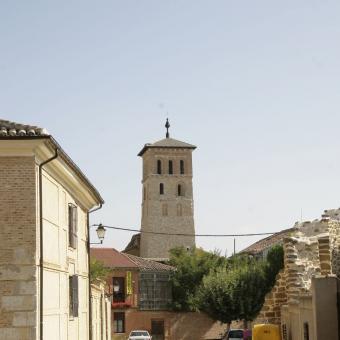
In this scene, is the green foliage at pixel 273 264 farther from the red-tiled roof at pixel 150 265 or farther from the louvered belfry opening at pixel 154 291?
the red-tiled roof at pixel 150 265

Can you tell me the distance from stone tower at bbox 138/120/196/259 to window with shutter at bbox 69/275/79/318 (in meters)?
69.5

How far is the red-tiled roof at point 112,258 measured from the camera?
61.1 m

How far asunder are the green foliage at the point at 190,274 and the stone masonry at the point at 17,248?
44808 millimetres

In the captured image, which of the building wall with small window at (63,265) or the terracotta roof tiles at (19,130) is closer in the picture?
the terracotta roof tiles at (19,130)

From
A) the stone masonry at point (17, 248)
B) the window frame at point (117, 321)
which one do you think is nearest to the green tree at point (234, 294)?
the window frame at point (117, 321)

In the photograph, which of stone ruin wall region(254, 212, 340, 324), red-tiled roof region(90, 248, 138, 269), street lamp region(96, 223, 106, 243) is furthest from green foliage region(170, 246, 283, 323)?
stone ruin wall region(254, 212, 340, 324)

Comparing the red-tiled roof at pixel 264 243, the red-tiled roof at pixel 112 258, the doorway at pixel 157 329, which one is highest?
the red-tiled roof at pixel 264 243

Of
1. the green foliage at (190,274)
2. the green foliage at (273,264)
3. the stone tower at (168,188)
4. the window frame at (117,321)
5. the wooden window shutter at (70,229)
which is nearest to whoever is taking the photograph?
the wooden window shutter at (70,229)

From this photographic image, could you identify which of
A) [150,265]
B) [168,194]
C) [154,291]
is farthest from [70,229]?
[168,194]

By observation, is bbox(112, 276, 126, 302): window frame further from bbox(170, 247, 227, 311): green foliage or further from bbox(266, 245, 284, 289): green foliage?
bbox(266, 245, 284, 289): green foliage

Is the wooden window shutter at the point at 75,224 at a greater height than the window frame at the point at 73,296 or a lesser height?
greater

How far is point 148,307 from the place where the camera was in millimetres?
61156

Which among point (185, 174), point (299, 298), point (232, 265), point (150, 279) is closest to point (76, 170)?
point (299, 298)

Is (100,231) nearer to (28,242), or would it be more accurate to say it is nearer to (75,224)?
(75,224)
